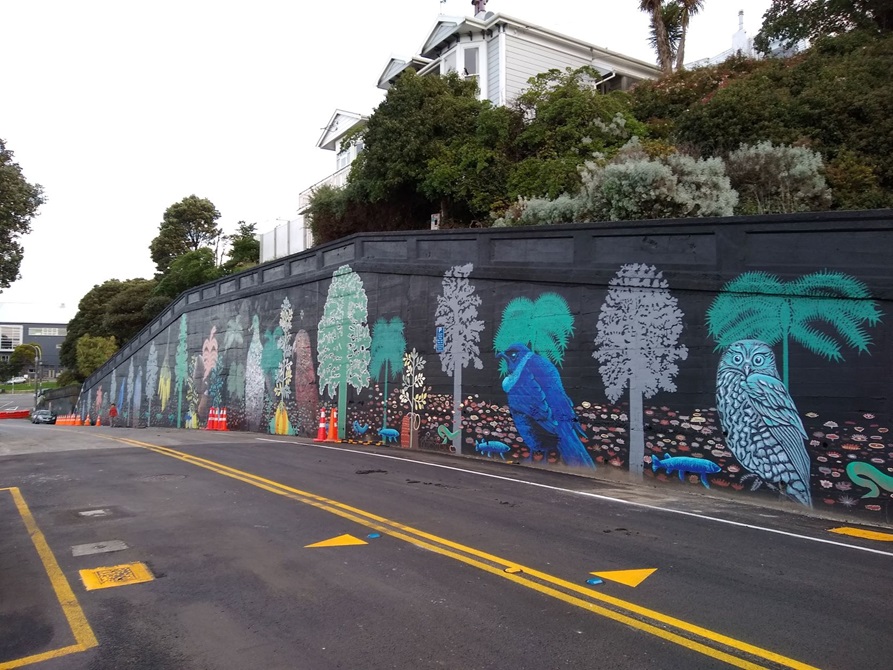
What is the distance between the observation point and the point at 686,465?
34.5 feet

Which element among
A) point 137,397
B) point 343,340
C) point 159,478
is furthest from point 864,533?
point 137,397

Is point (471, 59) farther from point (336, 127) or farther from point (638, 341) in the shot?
point (638, 341)

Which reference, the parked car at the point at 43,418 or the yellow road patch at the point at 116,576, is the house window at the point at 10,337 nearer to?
the parked car at the point at 43,418

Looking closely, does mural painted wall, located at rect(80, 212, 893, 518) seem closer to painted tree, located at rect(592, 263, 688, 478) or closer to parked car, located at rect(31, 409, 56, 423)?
painted tree, located at rect(592, 263, 688, 478)

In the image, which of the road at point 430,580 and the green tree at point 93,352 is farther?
the green tree at point 93,352

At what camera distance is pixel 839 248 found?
30.4ft

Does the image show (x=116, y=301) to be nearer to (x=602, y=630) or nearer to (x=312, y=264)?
(x=312, y=264)

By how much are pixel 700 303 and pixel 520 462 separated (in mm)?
4970

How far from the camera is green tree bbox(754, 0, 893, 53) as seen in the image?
23359mm

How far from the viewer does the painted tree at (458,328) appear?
49.1 feet

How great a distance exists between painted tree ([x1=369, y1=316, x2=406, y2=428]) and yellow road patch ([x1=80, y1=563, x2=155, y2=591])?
37.0 feet

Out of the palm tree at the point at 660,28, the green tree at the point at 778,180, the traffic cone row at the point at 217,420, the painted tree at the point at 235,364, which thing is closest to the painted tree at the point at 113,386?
the traffic cone row at the point at 217,420

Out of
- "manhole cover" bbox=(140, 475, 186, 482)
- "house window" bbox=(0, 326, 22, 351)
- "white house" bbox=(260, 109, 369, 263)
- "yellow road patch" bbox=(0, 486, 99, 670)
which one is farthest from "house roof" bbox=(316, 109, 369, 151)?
"house window" bbox=(0, 326, 22, 351)

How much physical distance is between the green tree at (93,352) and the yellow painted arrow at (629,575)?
5946 cm
